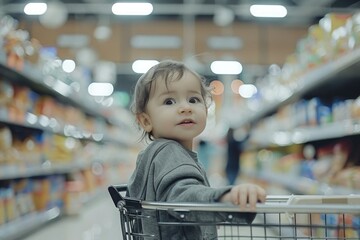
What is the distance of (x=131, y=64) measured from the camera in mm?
15047

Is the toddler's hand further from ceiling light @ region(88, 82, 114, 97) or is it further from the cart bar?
ceiling light @ region(88, 82, 114, 97)

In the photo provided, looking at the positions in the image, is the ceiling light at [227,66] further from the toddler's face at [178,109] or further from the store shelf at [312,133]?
the toddler's face at [178,109]

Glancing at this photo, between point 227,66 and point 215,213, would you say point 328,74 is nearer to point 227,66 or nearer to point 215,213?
point 215,213

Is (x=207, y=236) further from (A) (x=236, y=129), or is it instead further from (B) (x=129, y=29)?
(B) (x=129, y=29)

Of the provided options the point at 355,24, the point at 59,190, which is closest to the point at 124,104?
the point at 59,190

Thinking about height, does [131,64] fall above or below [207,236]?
above

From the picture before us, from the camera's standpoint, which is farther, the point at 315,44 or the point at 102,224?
the point at 102,224

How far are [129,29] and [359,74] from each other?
10962 mm

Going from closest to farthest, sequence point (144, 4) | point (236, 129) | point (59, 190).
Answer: point (59, 190), point (144, 4), point (236, 129)

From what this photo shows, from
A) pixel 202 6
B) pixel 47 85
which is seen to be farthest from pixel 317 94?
pixel 202 6

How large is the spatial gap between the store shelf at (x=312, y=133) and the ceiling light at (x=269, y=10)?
2.44 metres

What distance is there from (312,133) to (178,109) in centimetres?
295

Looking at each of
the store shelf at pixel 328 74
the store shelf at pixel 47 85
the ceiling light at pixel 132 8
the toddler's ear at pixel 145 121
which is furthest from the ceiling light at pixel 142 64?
the toddler's ear at pixel 145 121

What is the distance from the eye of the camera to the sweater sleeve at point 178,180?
1229 millimetres
